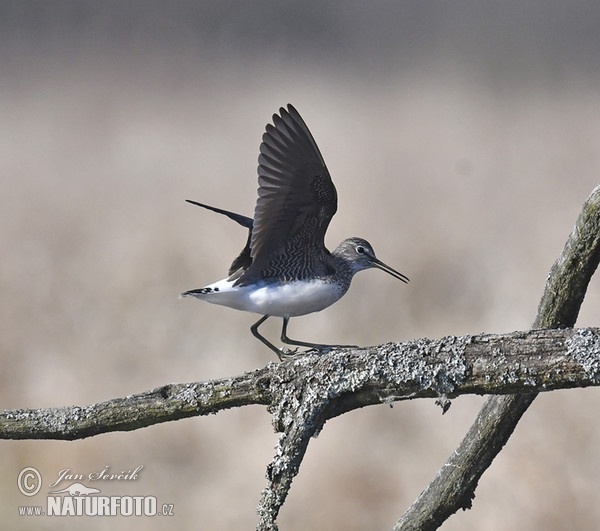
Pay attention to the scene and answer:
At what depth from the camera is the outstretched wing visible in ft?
5.21

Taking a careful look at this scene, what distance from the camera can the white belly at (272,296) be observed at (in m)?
1.70

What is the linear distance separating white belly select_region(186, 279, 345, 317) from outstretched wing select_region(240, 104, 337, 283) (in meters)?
0.03

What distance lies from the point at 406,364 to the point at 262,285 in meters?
0.68

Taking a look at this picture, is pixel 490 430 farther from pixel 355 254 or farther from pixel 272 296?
pixel 355 254

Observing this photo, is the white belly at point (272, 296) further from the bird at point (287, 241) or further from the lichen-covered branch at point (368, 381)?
the lichen-covered branch at point (368, 381)

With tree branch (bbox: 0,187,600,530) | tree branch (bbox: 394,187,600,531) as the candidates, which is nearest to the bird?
tree branch (bbox: 394,187,600,531)

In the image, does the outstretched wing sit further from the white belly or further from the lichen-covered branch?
the lichen-covered branch

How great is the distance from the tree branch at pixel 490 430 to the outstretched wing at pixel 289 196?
0.49m

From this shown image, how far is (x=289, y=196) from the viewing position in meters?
1.67

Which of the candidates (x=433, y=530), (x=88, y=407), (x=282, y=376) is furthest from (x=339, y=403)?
(x=433, y=530)

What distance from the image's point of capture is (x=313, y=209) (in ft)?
5.58

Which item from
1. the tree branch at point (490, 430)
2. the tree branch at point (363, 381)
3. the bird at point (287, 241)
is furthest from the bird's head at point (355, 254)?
the tree branch at point (363, 381)

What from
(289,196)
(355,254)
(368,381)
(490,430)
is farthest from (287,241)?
(368,381)

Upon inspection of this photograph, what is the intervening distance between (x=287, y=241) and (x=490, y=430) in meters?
0.53
